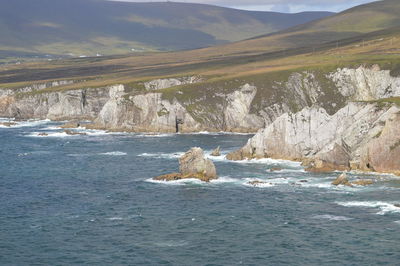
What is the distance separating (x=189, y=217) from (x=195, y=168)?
80.4 ft

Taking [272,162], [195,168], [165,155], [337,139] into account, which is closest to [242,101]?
[165,155]

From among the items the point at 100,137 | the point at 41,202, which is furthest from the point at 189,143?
the point at 41,202

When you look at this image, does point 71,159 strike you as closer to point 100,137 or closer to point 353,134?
point 100,137

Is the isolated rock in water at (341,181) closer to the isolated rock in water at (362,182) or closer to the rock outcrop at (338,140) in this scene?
the isolated rock in water at (362,182)

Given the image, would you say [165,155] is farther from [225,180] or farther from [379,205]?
[379,205]

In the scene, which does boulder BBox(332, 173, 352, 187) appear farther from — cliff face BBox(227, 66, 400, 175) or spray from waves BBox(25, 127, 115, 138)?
spray from waves BBox(25, 127, 115, 138)

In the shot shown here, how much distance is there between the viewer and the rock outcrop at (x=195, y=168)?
10662 cm

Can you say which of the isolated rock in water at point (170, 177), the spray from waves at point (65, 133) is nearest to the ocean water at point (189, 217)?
the isolated rock in water at point (170, 177)

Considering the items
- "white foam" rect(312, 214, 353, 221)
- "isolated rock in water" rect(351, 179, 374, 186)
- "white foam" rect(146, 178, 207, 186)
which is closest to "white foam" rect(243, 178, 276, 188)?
"white foam" rect(146, 178, 207, 186)

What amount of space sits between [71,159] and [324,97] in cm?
8243

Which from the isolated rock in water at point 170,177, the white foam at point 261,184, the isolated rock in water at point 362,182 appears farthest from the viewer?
the isolated rock in water at point 170,177

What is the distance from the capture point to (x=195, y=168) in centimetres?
10756

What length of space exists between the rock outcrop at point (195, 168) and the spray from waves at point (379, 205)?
1008 inches

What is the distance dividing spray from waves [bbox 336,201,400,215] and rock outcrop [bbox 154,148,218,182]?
25.6 metres
